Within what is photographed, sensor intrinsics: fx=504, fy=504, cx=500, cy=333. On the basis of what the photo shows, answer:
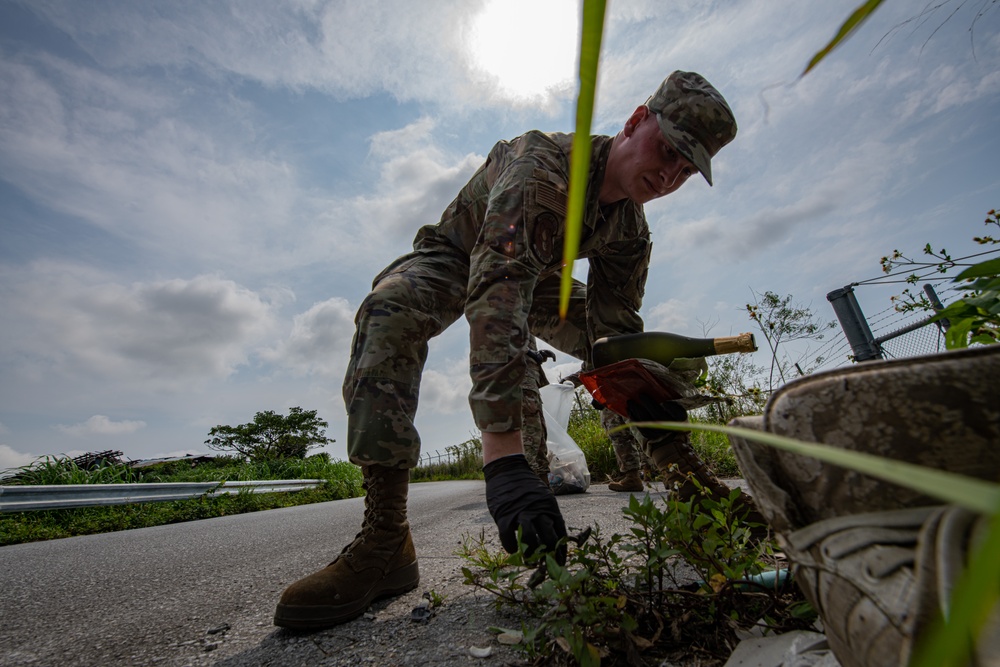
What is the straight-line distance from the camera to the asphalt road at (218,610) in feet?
3.89

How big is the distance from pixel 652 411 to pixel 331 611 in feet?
4.19

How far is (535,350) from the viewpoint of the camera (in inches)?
146

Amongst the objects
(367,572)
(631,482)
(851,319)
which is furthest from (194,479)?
(851,319)

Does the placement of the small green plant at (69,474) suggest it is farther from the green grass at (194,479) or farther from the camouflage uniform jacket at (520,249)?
the camouflage uniform jacket at (520,249)

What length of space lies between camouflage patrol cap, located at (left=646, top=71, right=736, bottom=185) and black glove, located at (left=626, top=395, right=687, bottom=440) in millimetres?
1035

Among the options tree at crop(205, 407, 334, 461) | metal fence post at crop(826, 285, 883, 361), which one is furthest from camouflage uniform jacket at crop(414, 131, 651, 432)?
tree at crop(205, 407, 334, 461)

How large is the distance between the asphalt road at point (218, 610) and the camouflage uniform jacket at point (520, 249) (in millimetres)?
504

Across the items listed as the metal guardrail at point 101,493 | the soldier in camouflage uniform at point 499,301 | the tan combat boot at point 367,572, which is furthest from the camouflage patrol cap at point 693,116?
the metal guardrail at point 101,493

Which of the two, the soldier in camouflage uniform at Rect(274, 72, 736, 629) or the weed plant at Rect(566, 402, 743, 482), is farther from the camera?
the weed plant at Rect(566, 402, 743, 482)

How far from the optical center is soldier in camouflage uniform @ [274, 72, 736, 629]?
141 cm

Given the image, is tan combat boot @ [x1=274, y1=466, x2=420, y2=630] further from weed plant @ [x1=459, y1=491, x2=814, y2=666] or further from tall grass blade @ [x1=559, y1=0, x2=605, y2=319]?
tall grass blade @ [x1=559, y1=0, x2=605, y2=319]

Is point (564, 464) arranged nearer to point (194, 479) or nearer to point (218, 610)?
point (218, 610)

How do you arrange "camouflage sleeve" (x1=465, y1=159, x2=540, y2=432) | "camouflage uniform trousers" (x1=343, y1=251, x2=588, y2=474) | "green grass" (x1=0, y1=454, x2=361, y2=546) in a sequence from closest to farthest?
"camouflage sleeve" (x1=465, y1=159, x2=540, y2=432) < "camouflage uniform trousers" (x1=343, y1=251, x2=588, y2=474) < "green grass" (x1=0, y1=454, x2=361, y2=546)

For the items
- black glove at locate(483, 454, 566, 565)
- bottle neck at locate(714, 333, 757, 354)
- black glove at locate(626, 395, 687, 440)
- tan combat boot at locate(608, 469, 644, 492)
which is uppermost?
bottle neck at locate(714, 333, 757, 354)
